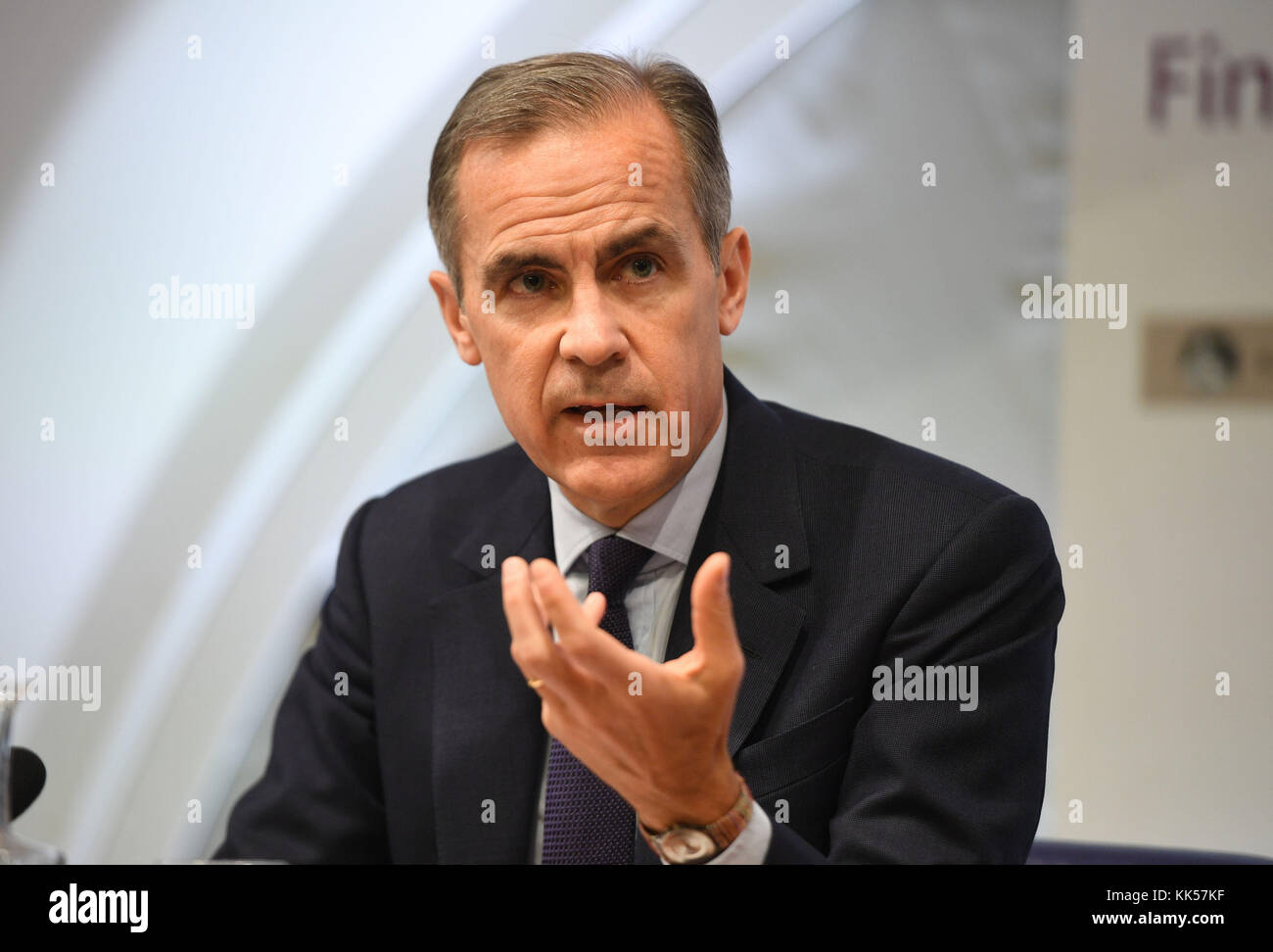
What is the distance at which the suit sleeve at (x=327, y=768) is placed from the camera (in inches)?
73.3

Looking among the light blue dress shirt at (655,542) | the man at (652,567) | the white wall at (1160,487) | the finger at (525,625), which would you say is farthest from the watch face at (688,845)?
the white wall at (1160,487)

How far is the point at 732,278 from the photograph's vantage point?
1877mm

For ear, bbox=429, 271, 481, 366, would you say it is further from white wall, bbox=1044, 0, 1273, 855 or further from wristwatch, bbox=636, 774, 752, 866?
white wall, bbox=1044, 0, 1273, 855

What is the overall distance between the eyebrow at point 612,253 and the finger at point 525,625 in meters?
0.59

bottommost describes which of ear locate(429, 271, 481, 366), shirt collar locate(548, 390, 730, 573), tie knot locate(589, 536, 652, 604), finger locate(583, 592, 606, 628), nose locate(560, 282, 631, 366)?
finger locate(583, 592, 606, 628)

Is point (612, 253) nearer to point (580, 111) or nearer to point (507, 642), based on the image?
point (580, 111)

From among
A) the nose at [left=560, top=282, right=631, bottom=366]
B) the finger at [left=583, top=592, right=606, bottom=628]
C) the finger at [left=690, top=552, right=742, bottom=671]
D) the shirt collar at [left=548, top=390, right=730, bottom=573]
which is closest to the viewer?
the finger at [left=690, top=552, right=742, bottom=671]

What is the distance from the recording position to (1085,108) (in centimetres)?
218

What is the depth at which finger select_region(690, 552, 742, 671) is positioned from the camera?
47.6 inches

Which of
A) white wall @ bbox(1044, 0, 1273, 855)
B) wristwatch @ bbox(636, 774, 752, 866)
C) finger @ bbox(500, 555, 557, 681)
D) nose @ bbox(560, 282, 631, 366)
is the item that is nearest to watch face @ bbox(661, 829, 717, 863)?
wristwatch @ bbox(636, 774, 752, 866)

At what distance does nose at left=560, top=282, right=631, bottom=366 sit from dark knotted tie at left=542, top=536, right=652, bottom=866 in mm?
291

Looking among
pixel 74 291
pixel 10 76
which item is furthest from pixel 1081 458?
pixel 10 76

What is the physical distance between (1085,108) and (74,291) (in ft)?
6.27
